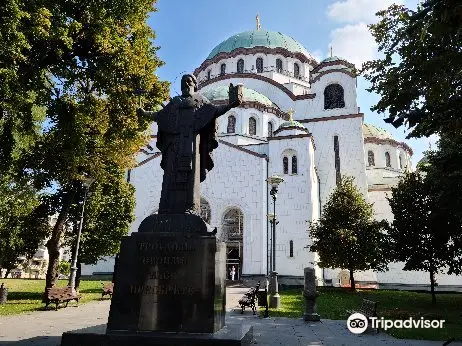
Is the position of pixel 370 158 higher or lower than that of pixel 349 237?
higher

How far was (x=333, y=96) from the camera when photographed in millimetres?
37625

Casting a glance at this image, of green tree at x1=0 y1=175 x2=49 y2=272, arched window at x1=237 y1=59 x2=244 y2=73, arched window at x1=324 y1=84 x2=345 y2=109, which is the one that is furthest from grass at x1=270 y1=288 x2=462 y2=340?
arched window at x1=237 y1=59 x2=244 y2=73

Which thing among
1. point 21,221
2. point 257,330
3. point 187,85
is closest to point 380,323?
point 257,330

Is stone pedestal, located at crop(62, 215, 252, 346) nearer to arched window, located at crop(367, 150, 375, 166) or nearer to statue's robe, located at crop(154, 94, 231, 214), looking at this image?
Result: statue's robe, located at crop(154, 94, 231, 214)

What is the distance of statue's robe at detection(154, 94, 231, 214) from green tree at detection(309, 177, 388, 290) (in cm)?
1895

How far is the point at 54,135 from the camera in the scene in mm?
14047

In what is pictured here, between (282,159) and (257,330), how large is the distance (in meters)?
22.5

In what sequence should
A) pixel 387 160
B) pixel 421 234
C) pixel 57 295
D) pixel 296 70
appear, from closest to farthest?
1. pixel 57 295
2. pixel 421 234
3. pixel 387 160
4. pixel 296 70

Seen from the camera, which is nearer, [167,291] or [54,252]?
[167,291]

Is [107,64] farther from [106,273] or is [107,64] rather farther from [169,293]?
[106,273]

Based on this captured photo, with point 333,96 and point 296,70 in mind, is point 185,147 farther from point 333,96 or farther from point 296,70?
point 296,70

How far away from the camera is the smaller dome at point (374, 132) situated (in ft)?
146

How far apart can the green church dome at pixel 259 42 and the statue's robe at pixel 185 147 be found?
3892 centimetres

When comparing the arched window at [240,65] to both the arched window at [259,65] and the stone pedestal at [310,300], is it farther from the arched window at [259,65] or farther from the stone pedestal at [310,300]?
the stone pedestal at [310,300]
